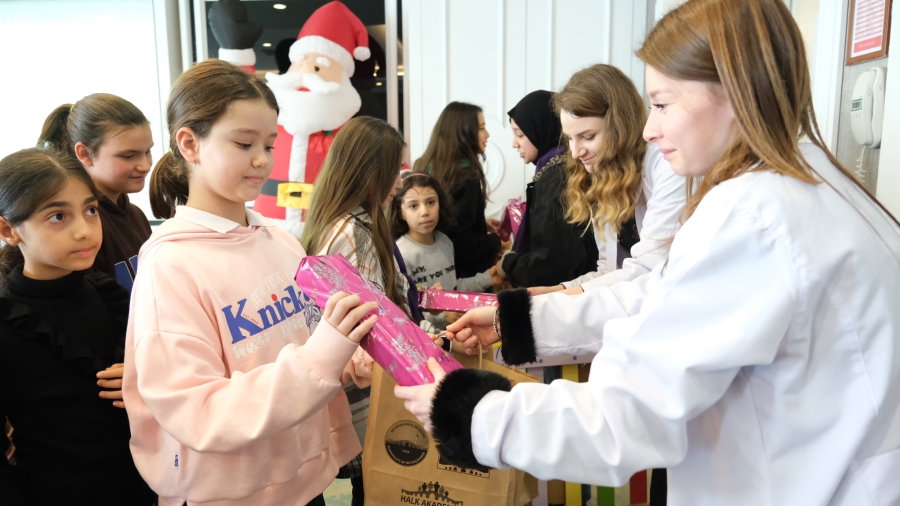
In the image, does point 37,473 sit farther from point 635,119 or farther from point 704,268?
point 635,119

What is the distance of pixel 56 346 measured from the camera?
4.27ft

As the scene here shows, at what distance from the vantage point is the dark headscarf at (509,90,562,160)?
9.54 ft

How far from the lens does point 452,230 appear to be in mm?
3076

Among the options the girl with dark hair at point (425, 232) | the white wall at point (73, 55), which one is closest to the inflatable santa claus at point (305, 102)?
the white wall at point (73, 55)

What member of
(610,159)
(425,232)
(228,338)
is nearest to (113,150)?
(228,338)

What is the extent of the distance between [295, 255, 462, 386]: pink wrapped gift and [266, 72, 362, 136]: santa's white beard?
2.94 metres

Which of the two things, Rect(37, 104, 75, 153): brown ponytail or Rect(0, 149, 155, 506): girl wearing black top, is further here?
Rect(37, 104, 75, 153): brown ponytail

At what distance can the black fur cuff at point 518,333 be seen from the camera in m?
1.42

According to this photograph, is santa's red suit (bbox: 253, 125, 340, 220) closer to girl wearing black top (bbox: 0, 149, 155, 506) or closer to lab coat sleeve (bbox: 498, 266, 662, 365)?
girl wearing black top (bbox: 0, 149, 155, 506)

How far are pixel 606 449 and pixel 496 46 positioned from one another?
11.8ft

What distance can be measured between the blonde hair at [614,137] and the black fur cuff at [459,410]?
1200 mm

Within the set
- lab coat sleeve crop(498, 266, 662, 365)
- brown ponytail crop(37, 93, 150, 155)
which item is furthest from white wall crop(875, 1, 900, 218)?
brown ponytail crop(37, 93, 150, 155)

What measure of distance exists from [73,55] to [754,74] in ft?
15.8

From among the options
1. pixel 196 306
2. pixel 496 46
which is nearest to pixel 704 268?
pixel 196 306
